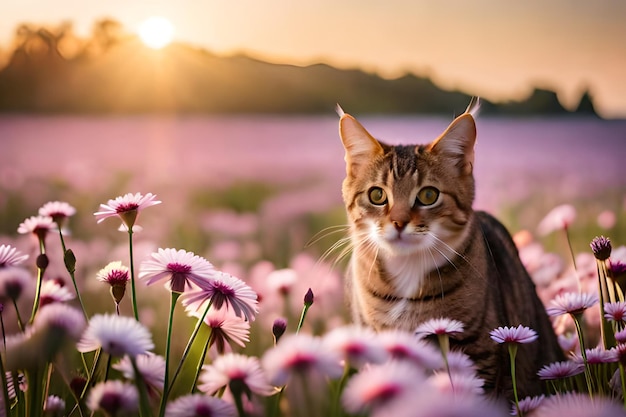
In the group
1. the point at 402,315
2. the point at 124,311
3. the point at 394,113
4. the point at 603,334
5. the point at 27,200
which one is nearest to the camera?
the point at 603,334

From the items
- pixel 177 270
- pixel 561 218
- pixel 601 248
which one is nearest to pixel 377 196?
pixel 561 218

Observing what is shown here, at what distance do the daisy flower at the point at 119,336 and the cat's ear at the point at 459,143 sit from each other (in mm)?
699

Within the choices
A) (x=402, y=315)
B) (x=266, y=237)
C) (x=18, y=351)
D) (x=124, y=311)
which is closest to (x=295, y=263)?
(x=266, y=237)

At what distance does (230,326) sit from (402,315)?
16.2 inches

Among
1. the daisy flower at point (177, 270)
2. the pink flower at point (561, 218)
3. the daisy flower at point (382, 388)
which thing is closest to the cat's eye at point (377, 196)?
the pink flower at point (561, 218)

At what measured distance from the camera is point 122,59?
7.92ft

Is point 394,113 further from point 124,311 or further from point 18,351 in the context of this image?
point 18,351

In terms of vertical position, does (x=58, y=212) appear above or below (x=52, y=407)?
above

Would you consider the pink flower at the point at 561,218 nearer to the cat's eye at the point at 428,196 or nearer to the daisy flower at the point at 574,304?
the cat's eye at the point at 428,196

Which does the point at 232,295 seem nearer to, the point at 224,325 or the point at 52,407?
the point at 224,325

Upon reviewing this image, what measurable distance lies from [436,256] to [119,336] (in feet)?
2.31

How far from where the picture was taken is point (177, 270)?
2.18 ft

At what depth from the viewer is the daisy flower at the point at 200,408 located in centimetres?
52

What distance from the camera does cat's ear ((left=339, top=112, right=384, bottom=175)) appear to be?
1180 millimetres
